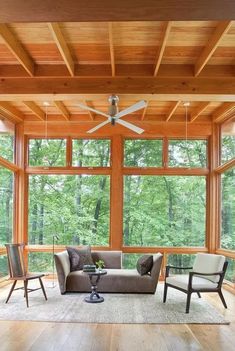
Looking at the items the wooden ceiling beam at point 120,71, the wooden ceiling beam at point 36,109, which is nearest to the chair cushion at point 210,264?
the wooden ceiling beam at point 120,71

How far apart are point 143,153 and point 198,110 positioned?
1.68 meters

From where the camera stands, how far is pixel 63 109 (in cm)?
732

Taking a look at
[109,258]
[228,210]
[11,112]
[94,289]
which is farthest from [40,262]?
[228,210]

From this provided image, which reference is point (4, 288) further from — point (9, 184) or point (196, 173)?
point (196, 173)

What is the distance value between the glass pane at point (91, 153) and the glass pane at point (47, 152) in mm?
310

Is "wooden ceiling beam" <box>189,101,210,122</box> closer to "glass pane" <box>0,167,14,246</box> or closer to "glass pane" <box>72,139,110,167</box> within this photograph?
"glass pane" <box>72,139,110,167</box>

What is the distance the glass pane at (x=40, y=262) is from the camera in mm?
7977

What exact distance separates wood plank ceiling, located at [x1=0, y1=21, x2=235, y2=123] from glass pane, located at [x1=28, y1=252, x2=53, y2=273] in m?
4.03

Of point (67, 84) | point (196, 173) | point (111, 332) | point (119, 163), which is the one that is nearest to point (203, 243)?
point (196, 173)

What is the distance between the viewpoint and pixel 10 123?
25.4 ft

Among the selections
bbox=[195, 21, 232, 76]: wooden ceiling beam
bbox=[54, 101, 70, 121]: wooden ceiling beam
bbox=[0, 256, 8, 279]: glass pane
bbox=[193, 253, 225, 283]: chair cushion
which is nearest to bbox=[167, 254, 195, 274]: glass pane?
bbox=[193, 253, 225, 283]: chair cushion

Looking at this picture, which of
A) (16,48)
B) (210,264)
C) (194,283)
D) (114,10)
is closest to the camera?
(114,10)

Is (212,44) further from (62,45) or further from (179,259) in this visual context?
(179,259)

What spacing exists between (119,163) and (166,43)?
4052 millimetres
